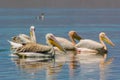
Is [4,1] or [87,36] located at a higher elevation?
[4,1]

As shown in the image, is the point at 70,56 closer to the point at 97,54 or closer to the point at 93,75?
the point at 97,54

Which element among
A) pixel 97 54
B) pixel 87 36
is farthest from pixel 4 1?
pixel 97 54

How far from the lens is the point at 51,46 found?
21.8 m

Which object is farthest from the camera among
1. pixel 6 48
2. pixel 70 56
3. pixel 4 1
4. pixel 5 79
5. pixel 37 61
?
pixel 4 1

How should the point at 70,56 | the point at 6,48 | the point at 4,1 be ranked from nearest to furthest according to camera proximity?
the point at 70,56, the point at 6,48, the point at 4,1

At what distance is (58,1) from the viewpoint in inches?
5408

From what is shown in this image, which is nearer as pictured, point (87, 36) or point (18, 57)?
point (18, 57)

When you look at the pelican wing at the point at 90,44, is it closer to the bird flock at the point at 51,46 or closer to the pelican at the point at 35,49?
the bird flock at the point at 51,46

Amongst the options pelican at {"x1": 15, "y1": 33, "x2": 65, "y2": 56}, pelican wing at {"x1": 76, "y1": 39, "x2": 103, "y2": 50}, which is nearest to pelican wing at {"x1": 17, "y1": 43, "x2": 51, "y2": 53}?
pelican at {"x1": 15, "y1": 33, "x2": 65, "y2": 56}

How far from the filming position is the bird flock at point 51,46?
21.7 metres

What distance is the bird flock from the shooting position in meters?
21.7

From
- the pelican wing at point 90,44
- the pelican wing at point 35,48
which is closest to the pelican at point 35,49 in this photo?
the pelican wing at point 35,48

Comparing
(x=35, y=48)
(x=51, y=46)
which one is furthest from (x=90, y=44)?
(x=35, y=48)

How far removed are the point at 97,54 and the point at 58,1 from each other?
4488 inches
